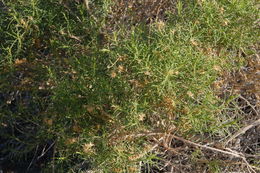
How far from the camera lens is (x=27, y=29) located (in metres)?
2.02

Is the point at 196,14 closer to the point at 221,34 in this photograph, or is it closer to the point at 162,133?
the point at 221,34

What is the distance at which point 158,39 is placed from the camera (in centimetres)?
176

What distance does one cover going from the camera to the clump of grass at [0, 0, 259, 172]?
169 centimetres

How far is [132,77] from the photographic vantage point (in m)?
1.75

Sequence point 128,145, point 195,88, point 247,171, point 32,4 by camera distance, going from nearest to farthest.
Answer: point 195,88
point 128,145
point 32,4
point 247,171

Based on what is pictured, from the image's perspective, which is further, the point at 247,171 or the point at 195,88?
the point at 247,171

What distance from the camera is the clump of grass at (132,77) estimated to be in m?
1.69

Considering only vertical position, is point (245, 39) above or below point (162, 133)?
above

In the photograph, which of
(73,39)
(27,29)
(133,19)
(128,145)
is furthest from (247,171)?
(27,29)

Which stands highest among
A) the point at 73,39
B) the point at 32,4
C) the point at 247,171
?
the point at 32,4

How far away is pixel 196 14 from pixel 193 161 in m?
0.75

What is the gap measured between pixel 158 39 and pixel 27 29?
0.70m

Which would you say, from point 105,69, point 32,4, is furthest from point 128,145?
point 32,4

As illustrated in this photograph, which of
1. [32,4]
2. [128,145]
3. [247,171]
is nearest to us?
[128,145]
